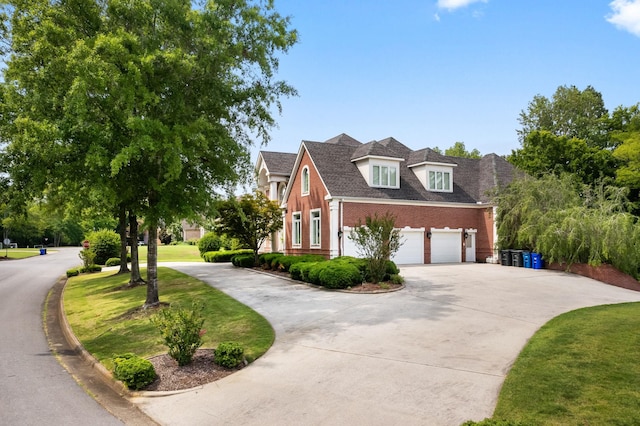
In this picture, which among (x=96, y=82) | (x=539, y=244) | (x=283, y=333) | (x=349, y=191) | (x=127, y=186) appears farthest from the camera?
(x=349, y=191)

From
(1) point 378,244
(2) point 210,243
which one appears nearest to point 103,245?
(2) point 210,243

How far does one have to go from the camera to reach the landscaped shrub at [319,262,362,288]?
15312 millimetres

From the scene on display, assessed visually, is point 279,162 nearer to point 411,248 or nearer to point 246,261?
point 246,261

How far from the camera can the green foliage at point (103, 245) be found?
34.4 meters

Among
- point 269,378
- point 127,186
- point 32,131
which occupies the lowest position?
point 269,378

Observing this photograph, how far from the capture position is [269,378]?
743cm

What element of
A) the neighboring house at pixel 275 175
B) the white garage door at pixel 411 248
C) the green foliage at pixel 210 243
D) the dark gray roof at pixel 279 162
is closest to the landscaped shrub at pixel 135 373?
the white garage door at pixel 411 248

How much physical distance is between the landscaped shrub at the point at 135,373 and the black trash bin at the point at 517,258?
20.8 m

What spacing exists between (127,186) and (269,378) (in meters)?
8.41

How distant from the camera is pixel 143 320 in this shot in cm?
1246

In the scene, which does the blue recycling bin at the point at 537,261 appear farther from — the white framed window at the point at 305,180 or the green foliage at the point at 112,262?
the green foliage at the point at 112,262

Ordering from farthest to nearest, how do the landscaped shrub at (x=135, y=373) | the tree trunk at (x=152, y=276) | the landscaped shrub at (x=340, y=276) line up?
the landscaped shrub at (x=340, y=276) < the tree trunk at (x=152, y=276) < the landscaped shrub at (x=135, y=373)

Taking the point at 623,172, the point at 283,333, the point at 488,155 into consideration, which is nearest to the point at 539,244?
the point at 623,172

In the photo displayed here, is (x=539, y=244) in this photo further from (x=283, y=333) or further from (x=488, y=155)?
(x=283, y=333)
